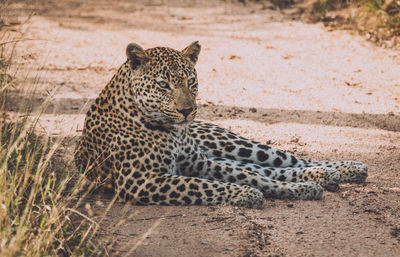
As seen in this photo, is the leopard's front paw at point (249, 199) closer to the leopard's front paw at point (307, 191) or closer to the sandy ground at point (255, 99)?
the sandy ground at point (255, 99)

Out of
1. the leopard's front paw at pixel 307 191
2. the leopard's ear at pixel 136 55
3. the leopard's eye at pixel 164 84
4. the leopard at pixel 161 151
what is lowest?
the leopard's front paw at pixel 307 191

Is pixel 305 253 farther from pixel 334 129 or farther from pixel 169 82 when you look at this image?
pixel 334 129

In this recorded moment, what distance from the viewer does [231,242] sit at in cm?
518

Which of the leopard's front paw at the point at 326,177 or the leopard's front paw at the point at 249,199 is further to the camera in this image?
the leopard's front paw at the point at 326,177

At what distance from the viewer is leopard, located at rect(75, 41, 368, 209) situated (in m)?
5.94

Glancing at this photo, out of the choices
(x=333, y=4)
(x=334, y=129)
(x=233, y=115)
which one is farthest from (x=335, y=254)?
(x=333, y=4)

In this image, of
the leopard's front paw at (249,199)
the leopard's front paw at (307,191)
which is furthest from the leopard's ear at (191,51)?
the leopard's front paw at (307,191)

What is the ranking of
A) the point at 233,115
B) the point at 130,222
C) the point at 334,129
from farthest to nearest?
the point at 233,115, the point at 334,129, the point at 130,222

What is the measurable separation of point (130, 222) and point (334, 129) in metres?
4.50

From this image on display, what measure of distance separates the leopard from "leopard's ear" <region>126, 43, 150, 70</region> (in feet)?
0.03

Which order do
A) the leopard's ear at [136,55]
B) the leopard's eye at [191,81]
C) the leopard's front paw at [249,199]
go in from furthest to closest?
the leopard's eye at [191,81]
the leopard's ear at [136,55]
the leopard's front paw at [249,199]

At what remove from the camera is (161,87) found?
6012 millimetres

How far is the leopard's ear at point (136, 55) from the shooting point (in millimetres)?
5977

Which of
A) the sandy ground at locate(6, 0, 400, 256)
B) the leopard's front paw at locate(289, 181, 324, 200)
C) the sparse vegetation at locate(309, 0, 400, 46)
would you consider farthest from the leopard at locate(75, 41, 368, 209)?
the sparse vegetation at locate(309, 0, 400, 46)
